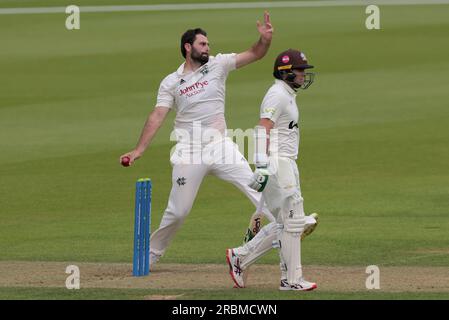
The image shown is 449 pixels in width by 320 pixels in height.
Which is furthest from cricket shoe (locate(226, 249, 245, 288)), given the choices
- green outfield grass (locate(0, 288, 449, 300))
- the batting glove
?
the batting glove

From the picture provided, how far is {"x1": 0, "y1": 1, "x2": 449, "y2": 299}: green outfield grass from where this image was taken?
14789mm

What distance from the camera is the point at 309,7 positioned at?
37219mm

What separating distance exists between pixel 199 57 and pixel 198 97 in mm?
389

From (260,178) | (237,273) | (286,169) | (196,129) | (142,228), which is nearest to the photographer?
(260,178)

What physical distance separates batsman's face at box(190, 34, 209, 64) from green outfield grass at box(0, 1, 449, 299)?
2.24m

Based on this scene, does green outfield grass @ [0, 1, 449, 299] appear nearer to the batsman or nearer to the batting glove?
the batsman

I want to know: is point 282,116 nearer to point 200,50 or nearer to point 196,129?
point 196,129

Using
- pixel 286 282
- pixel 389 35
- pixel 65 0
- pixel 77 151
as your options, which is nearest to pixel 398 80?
pixel 389 35

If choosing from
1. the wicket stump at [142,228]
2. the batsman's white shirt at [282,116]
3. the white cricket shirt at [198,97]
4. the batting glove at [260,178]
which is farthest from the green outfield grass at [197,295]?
the white cricket shirt at [198,97]

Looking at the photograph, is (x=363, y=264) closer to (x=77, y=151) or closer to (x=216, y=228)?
(x=216, y=228)

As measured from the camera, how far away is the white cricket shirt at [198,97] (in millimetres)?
12383

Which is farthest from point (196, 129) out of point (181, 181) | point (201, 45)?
point (201, 45)

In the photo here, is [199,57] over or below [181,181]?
over

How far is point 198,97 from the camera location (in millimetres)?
12367
